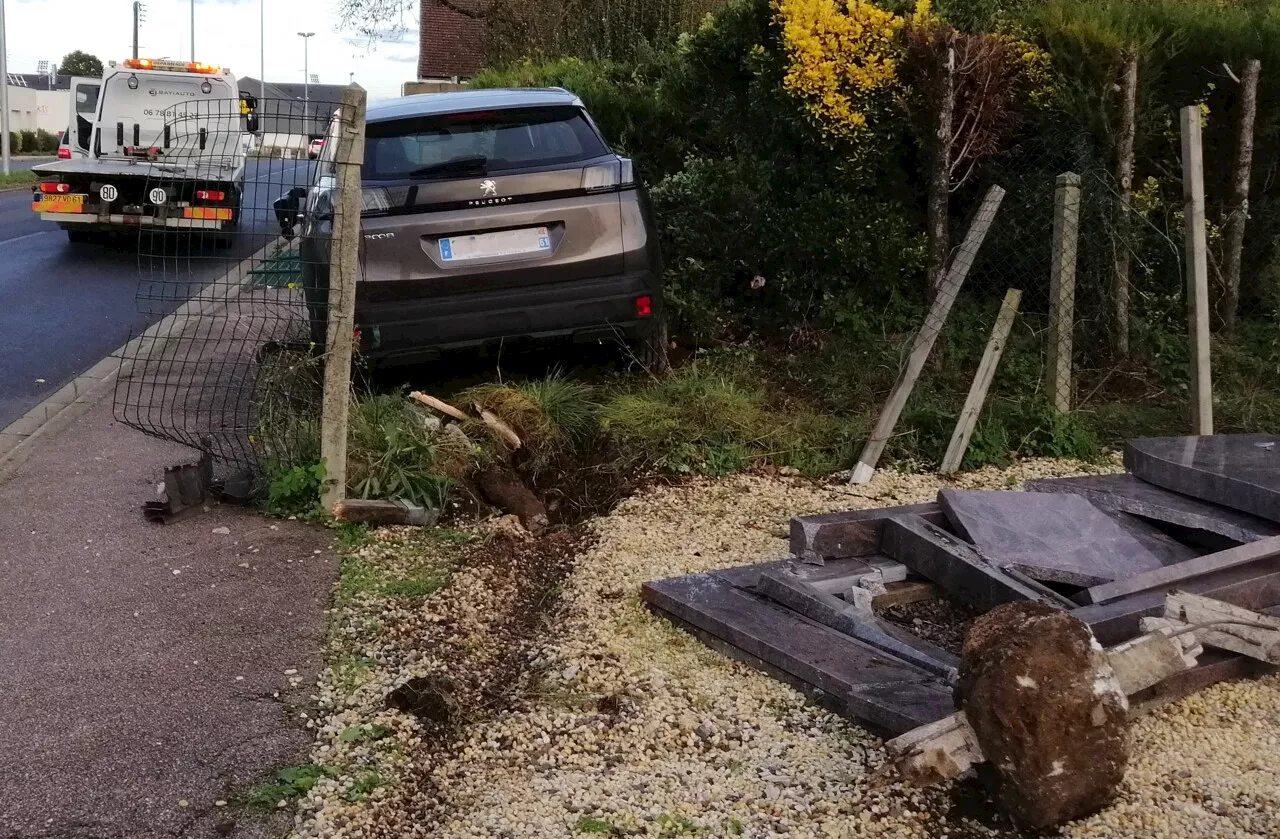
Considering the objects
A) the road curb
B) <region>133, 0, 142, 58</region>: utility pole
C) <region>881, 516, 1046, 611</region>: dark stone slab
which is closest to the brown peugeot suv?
the road curb

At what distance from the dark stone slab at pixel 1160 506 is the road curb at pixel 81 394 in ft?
12.7

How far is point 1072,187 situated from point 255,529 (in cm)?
465

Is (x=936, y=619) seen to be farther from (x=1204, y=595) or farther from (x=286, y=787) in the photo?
(x=286, y=787)

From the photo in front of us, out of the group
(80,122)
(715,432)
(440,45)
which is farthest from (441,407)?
(440,45)

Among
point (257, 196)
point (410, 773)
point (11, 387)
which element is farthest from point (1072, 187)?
point (11, 387)

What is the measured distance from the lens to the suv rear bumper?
6289 millimetres

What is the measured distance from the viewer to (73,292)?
12758 mm

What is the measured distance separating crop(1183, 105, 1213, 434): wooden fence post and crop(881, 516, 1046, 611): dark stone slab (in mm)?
2456

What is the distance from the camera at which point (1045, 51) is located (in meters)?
Result: 7.53

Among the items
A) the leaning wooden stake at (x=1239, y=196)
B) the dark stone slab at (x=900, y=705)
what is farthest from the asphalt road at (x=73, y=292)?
the leaning wooden stake at (x=1239, y=196)

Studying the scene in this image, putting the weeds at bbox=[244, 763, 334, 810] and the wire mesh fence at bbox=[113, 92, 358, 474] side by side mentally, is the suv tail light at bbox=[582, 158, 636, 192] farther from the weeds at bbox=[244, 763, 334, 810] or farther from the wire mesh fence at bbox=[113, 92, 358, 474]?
the weeds at bbox=[244, 763, 334, 810]

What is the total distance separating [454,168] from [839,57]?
8.98 feet

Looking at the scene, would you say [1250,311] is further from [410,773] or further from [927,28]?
[410,773]

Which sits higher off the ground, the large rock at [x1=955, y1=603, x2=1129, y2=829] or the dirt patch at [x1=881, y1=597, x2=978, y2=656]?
the large rock at [x1=955, y1=603, x2=1129, y2=829]
